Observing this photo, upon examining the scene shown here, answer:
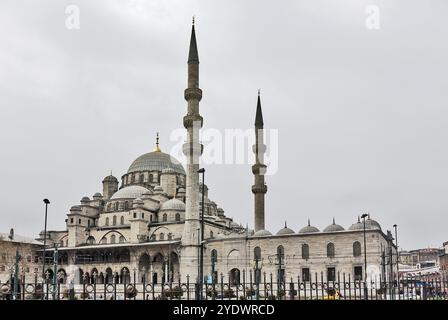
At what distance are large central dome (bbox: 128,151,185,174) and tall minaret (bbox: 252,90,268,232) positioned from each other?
14439 mm

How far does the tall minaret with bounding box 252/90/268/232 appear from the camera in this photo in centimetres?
4566

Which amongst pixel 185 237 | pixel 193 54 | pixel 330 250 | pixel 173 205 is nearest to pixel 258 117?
pixel 193 54

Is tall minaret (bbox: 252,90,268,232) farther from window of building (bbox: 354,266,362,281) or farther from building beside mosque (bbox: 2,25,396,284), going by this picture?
window of building (bbox: 354,266,362,281)

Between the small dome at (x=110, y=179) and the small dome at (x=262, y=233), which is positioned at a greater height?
the small dome at (x=110, y=179)

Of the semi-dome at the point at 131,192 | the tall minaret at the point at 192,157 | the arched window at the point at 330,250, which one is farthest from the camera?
the semi-dome at the point at 131,192

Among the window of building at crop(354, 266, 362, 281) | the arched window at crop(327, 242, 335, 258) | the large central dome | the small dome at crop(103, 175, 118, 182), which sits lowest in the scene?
the window of building at crop(354, 266, 362, 281)

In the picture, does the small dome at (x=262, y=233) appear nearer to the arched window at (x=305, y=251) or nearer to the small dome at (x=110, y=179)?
the arched window at (x=305, y=251)

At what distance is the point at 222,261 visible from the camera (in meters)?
42.5

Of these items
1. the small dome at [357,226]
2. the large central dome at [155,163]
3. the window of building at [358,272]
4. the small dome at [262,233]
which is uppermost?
the large central dome at [155,163]

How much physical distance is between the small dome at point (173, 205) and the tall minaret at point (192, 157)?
9208 millimetres

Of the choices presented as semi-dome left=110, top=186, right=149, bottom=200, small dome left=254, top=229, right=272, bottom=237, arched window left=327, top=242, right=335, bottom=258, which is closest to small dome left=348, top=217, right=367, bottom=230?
arched window left=327, top=242, right=335, bottom=258

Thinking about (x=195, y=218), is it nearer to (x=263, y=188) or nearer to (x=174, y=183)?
(x=263, y=188)

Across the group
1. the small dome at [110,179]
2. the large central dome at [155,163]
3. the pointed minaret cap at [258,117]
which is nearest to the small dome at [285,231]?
the pointed minaret cap at [258,117]

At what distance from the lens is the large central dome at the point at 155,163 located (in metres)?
59.6
